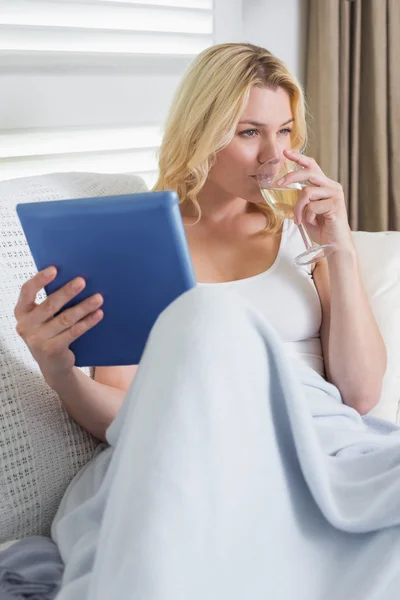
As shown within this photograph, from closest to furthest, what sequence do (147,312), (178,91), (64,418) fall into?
(147,312)
(64,418)
(178,91)

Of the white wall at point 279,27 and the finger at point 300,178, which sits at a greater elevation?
the white wall at point 279,27

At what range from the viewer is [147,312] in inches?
43.9

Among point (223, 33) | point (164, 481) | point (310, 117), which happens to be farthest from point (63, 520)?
point (310, 117)

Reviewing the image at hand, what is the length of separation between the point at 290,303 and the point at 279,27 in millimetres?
1175

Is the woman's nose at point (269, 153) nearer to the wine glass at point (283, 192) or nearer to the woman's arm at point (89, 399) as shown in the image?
the wine glass at point (283, 192)

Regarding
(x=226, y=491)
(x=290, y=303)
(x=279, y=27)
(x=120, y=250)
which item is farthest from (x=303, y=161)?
(x=279, y=27)

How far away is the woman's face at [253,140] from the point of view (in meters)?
1.52

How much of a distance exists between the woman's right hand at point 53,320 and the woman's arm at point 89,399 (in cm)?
4

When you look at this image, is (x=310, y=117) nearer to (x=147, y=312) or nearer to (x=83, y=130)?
(x=83, y=130)

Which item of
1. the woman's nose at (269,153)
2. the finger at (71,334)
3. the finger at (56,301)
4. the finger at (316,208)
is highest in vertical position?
the woman's nose at (269,153)

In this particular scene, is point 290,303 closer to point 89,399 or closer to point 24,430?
point 89,399

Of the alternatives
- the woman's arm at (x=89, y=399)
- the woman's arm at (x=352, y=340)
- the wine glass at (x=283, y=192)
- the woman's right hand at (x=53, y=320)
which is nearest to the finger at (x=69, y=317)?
the woman's right hand at (x=53, y=320)

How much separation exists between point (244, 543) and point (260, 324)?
0.77ft

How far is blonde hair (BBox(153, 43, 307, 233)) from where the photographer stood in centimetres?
152
